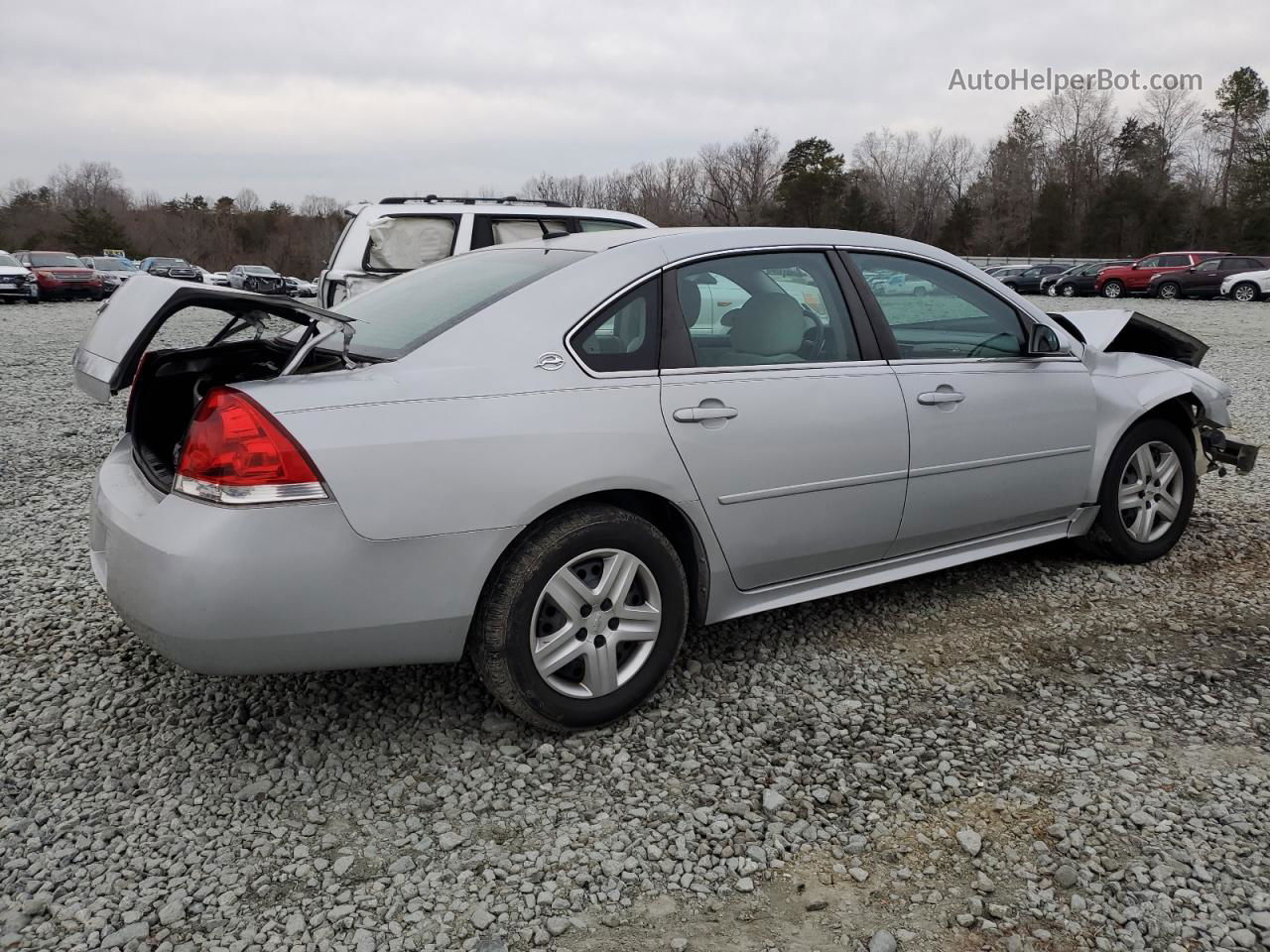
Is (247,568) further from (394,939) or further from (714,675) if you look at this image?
(714,675)

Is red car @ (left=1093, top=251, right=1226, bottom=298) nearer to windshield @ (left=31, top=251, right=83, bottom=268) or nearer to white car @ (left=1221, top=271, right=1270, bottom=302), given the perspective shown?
white car @ (left=1221, top=271, right=1270, bottom=302)

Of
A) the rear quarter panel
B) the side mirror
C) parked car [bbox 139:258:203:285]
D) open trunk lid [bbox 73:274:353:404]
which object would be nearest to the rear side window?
open trunk lid [bbox 73:274:353:404]

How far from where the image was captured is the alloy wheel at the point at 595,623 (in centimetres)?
282

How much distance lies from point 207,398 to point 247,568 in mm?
502

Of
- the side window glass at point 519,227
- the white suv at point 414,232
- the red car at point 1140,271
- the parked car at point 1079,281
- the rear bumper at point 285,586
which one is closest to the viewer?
the rear bumper at point 285,586

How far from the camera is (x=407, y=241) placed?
848 centimetres

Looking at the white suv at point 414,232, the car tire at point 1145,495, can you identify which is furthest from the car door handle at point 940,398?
the white suv at point 414,232

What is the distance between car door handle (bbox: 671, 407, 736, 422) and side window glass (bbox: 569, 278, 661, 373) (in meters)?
0.17

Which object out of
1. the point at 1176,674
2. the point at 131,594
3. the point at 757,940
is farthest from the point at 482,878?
the point at 1176,674

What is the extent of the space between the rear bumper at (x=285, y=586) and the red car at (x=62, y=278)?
100 ft

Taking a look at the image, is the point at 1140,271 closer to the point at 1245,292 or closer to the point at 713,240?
the point at 1245,292

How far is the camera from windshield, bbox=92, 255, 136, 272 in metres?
36.2

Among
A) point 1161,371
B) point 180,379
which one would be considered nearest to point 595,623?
point 180,379

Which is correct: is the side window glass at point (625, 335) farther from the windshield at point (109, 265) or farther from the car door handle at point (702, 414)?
the windshield at point (109, 265)
